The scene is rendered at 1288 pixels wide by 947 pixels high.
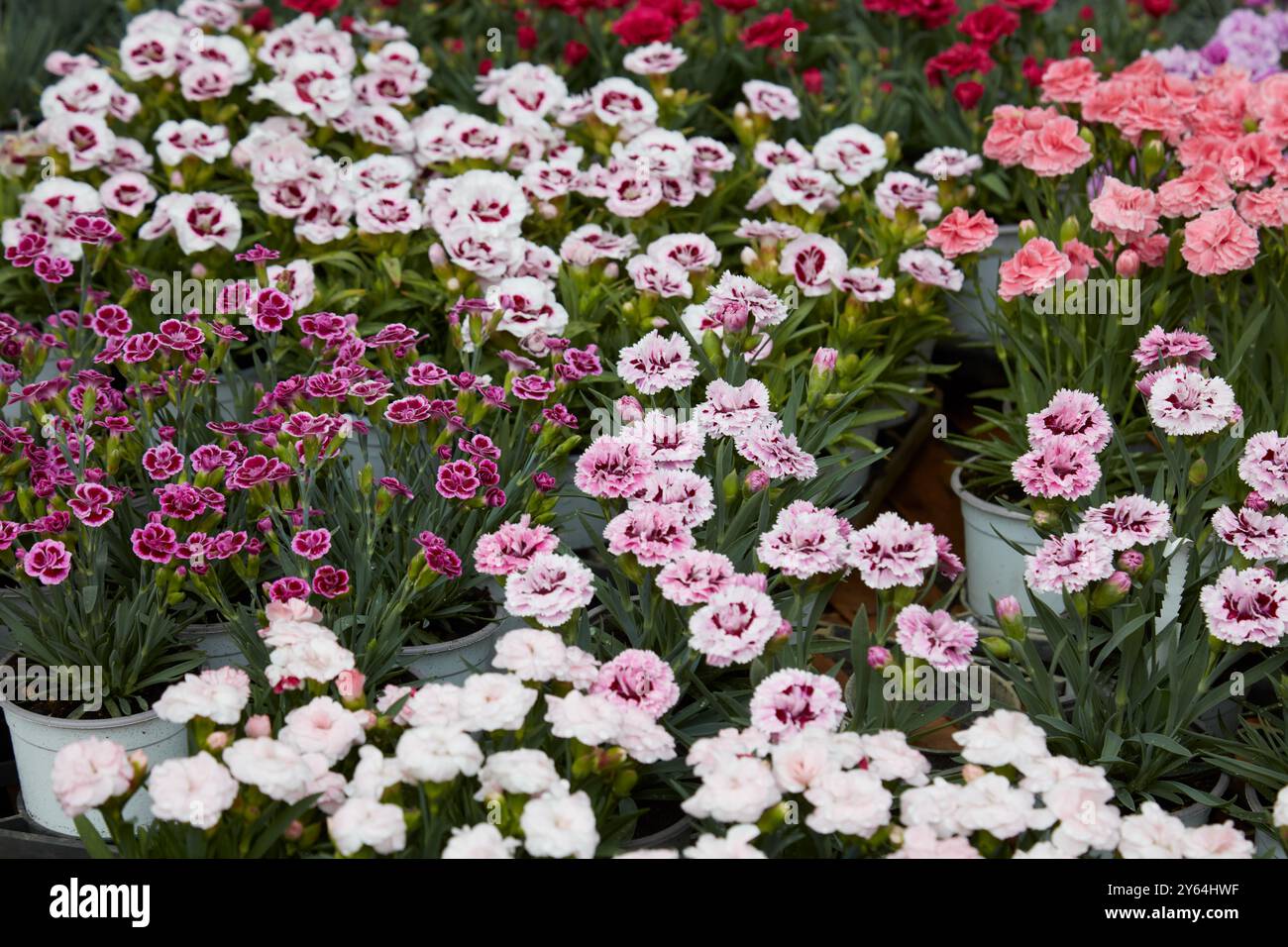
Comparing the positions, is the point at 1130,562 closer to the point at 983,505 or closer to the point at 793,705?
the point at 793,705

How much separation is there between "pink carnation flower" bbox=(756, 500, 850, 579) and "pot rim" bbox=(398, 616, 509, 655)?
1.48 feet

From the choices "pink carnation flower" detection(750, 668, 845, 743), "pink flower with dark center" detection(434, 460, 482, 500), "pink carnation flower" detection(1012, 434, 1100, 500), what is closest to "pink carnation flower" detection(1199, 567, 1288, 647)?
"pink carnation flower" detection(1012, 434, 1100, 500)

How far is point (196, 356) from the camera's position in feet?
6.33

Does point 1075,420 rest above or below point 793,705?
above

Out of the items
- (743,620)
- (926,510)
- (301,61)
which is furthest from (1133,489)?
(301,61)

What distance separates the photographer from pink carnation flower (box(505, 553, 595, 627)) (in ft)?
5.15

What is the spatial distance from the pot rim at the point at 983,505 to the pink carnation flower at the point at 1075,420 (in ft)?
→ 1.47

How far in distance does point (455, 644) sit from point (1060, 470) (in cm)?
81

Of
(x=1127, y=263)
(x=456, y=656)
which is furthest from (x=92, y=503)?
(x=1127, y=263)

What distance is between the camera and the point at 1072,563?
162cm

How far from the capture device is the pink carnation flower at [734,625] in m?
1.51

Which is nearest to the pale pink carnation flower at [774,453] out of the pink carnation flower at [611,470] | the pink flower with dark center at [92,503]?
the pink carnation flower at [611,470]

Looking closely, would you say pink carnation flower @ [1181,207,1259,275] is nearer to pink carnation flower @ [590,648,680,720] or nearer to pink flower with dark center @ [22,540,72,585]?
pink carnation flower @ [590,648,680,720]
